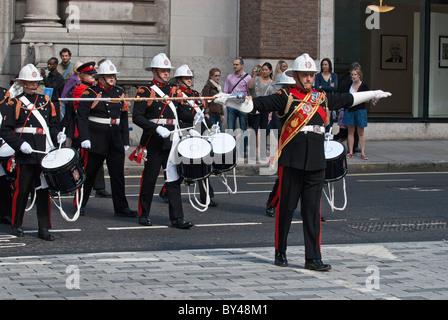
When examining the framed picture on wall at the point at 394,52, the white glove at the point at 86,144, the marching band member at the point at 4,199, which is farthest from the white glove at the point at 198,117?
the framed picture on wall at the point at 394,52

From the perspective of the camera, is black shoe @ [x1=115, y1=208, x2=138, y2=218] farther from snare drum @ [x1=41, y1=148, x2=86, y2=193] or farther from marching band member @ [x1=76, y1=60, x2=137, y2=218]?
snare drum @ [x1=41, y1=148, x2=86, y2=193]

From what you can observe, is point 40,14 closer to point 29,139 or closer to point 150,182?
point 150,182

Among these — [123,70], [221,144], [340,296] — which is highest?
[123,70]

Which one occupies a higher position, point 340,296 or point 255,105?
point 255,105

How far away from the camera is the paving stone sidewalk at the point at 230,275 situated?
7422 mm

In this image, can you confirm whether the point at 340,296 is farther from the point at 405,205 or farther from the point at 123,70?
the point at 123,70

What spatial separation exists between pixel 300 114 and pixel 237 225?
299 centimetres

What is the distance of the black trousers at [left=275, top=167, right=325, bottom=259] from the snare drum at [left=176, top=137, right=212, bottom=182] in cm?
236

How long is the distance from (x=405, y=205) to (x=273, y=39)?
847cm

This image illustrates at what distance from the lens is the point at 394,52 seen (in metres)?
22.8

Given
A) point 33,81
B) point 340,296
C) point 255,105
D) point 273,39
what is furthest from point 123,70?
point 340,296

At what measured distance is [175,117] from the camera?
1153cm

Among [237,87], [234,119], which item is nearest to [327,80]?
[237,87]

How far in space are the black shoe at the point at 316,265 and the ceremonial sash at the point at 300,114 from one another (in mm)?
1098
